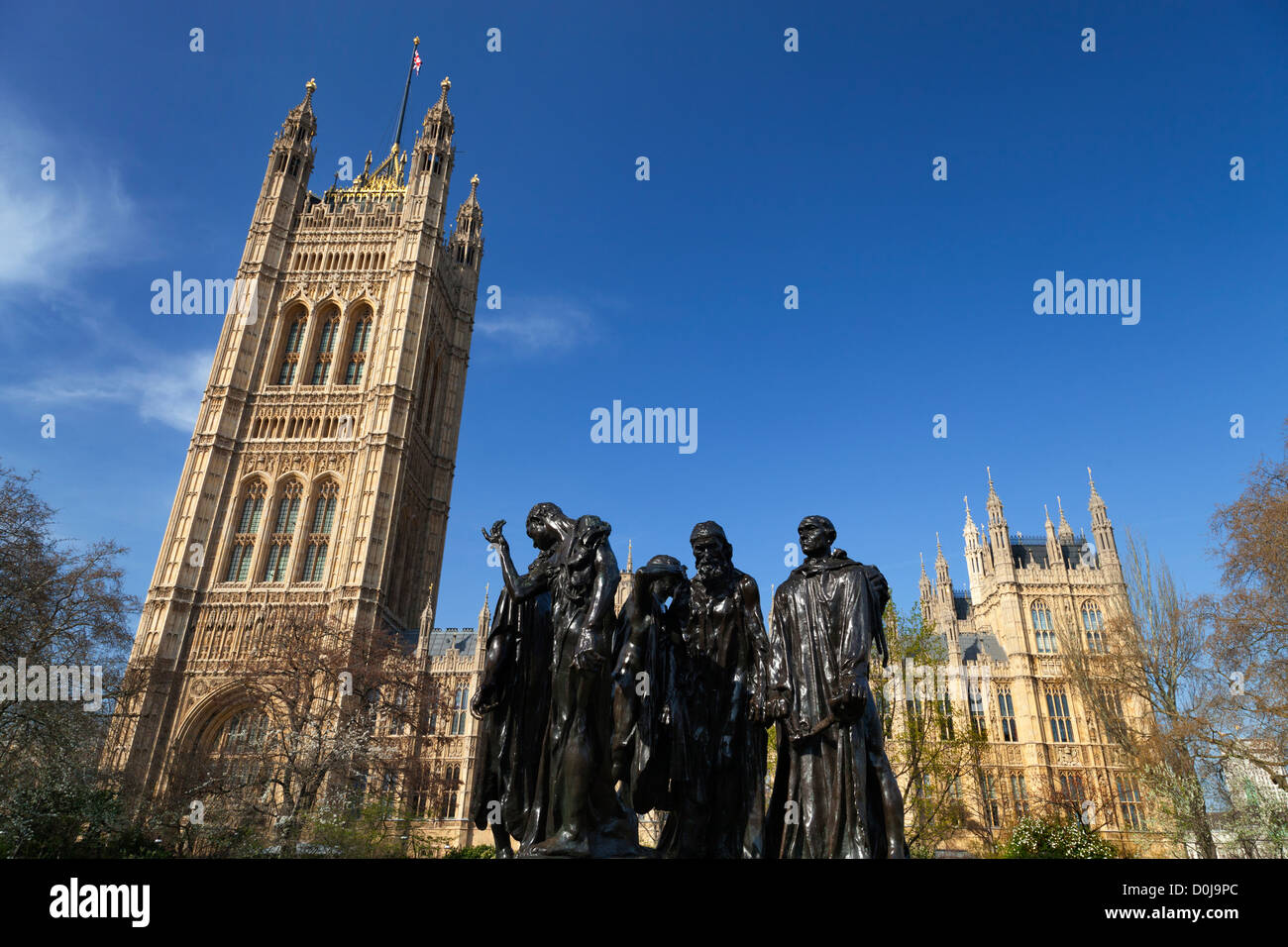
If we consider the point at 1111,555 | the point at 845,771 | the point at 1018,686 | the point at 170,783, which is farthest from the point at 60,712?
the point at 1111,555

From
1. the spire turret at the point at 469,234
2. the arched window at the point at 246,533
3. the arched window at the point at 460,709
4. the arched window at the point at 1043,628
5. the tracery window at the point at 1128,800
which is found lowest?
the tracery window at the point at 1128,800

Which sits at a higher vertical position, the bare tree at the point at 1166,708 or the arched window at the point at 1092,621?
the arched window at the point at 1092,621

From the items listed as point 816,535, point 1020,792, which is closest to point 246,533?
point 816,535

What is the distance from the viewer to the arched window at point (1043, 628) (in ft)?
150

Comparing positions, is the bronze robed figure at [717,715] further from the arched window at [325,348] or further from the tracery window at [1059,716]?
the arched window at [325,348]

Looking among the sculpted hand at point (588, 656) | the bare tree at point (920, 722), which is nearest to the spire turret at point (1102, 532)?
the bare tree at point (920, 722)

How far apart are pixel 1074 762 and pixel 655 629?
4502 cm

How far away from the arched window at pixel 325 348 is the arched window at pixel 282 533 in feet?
25.2

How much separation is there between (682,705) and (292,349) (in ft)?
162

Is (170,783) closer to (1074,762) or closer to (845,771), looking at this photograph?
(845,771)

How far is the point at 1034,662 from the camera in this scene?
44875 mm

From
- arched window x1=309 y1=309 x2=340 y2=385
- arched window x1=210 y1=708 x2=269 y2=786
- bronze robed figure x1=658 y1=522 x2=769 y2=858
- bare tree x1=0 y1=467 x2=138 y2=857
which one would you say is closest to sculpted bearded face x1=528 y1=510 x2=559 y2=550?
bronze robed figure x1=658 y1=522 x2=769 y2=858

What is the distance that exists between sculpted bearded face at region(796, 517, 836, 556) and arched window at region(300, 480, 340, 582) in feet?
134

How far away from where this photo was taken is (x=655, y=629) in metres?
6.28
